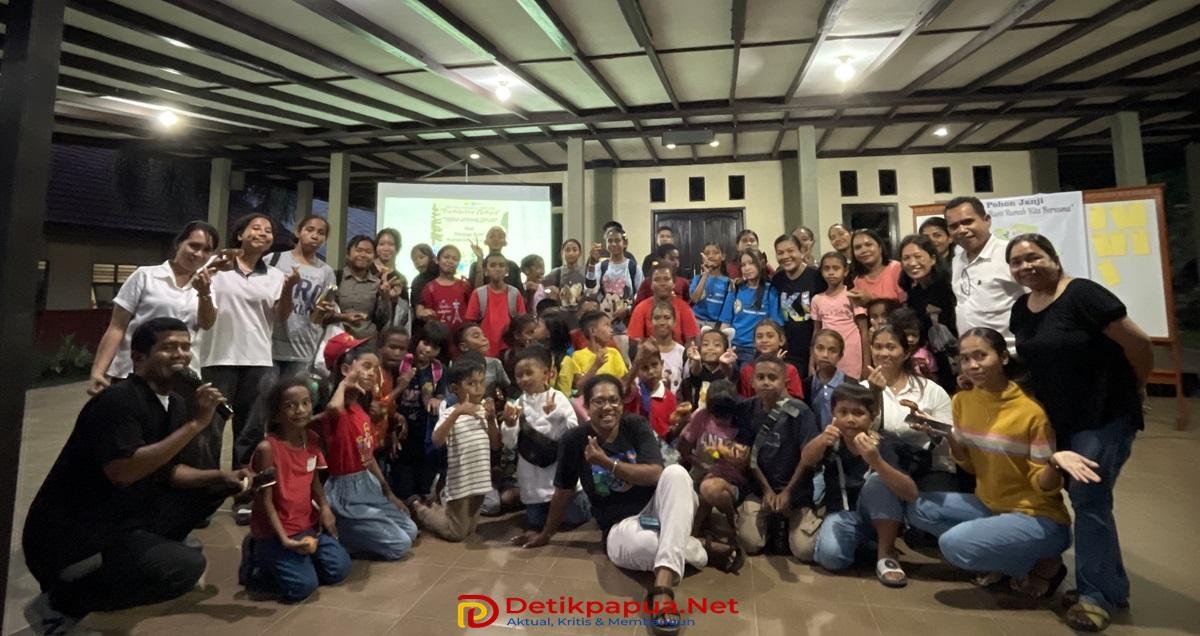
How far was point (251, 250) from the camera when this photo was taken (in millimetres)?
3162

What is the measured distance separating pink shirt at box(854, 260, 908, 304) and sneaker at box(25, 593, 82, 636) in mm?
4291

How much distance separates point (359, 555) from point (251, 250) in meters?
1.84

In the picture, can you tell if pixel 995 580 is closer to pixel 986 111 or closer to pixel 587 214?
pixel 986 111

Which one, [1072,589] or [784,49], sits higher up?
[784,49]

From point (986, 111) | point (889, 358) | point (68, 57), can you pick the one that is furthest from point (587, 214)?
point (889, 358)

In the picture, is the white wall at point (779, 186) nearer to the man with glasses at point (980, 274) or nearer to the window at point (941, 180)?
the window at point (941, 180)

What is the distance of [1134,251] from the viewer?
5422mm

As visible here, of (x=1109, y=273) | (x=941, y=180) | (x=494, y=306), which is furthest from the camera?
(x=941, y=180)

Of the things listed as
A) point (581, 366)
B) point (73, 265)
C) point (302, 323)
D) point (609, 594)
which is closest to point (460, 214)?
point (302, 323)

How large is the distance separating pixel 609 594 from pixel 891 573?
1.28 m

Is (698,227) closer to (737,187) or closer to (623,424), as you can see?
(737,187)

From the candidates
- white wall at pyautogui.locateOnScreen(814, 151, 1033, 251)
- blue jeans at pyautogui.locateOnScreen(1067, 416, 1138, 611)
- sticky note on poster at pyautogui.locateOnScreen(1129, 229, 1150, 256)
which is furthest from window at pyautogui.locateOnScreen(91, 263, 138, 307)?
sticky note on poster at pyautogui.locateOnScreen(1129, 229, 1150, 256)

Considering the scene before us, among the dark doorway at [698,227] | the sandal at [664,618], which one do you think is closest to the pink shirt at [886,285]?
the sandal at [664,618]

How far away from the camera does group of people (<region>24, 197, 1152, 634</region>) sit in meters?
2.12
